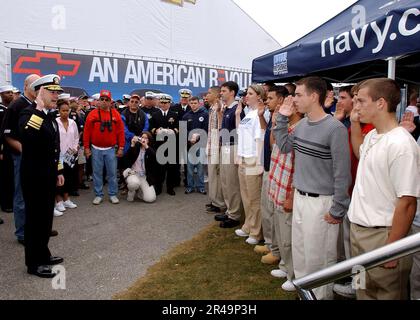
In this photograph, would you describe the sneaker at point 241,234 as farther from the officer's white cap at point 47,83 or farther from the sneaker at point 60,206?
the sneaker at point 60,206

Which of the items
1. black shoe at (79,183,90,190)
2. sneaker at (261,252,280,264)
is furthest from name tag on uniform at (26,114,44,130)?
black shoe at (79,183,90,190)

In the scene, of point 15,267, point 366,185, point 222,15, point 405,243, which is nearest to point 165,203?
point 15,267

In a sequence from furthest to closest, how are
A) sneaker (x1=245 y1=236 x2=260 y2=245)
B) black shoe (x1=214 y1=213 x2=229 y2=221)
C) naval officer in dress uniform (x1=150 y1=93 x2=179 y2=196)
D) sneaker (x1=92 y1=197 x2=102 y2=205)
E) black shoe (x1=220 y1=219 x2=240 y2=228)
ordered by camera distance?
1. naval officer in dress uniform (x1=150 y1=93 x2=179 y2=196)
2. sneaker (x1=92 y1=197 x2=102 y2=205)
3. black shoe (x1=214 y1=213 x2=229 y2=221)
4. black shoe (x1=220 y1=219 x2=240 y2=228)
5. sneaker (x1=245 y1=236 x2=260 y2=245)

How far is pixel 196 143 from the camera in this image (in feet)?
26.2

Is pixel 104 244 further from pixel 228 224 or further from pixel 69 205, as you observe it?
pixel 69 205

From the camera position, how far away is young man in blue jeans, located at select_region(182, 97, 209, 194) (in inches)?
308

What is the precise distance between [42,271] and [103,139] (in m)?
3.41

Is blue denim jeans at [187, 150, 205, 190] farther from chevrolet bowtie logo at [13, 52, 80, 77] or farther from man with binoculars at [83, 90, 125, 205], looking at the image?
chevrolet bowtie logo at [13, 52, 80, 77]

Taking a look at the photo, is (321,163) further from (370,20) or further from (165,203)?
(165,203)

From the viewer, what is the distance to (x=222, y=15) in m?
15.4

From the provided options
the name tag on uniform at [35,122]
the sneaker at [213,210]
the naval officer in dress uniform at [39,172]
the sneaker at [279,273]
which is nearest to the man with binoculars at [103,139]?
the sneaker at [213,210]

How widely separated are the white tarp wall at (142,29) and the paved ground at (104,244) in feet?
16.8

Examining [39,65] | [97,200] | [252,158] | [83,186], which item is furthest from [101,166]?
[39,65]

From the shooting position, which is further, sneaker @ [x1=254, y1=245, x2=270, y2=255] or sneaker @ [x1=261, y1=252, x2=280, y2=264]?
sneaker @ [x1=254, y1=245, x2=270, y2=255]
